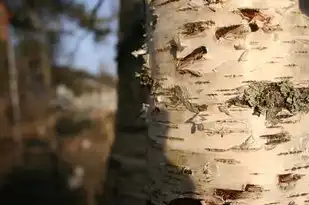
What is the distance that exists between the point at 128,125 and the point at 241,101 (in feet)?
3.93

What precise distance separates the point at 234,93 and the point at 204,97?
0.15 feet

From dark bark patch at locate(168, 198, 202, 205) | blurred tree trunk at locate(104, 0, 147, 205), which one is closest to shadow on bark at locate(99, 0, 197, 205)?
blurred tree trunk at locate(104, 0, 147, 205)

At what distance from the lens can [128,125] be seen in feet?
6.32

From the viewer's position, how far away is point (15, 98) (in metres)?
11.9

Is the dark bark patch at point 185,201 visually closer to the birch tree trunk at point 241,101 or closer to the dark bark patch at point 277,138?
the birch tree trunk at point 241,101

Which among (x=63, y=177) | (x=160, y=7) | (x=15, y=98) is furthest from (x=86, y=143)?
(x=160, y=7)

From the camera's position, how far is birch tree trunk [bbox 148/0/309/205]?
29.6 inches

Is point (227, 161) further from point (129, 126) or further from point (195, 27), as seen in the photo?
point (129, 126)

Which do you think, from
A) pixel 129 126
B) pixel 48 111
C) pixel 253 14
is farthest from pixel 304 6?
pixel 48 111

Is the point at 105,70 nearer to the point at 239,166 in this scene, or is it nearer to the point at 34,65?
the point at 34,65

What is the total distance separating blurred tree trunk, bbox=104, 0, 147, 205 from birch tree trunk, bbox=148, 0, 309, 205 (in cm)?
104

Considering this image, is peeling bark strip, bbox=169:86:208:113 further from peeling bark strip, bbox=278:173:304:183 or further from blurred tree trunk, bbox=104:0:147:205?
Result: blurred tree trunk, bbox=104:0:147:205

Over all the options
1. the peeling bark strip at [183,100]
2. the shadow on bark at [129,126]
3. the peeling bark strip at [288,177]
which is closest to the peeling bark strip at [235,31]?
the peeling bark strip at [183,100]

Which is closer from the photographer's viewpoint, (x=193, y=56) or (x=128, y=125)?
(x=193, y=56)
